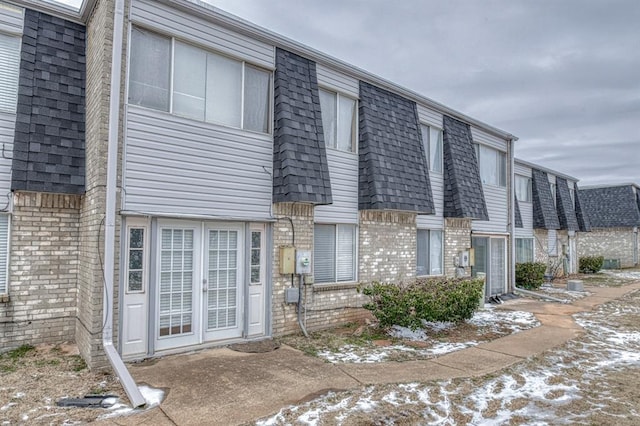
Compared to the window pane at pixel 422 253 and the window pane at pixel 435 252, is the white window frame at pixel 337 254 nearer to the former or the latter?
the window pane at pixel 422 253

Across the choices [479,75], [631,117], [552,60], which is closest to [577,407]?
[552,60]

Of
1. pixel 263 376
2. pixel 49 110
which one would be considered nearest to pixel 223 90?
pixel 49 110

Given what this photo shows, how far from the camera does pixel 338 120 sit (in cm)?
916

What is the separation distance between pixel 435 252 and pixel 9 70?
10.5 metres

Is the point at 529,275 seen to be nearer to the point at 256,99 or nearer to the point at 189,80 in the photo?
the point at 256,99

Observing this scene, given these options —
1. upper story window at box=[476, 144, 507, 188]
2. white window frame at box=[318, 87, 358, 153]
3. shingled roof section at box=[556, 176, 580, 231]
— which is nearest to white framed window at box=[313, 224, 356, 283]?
white window frame at box=[318, 87, 358, 153]

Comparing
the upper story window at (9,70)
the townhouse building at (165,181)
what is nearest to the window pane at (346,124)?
the townhouse building at (165,181)

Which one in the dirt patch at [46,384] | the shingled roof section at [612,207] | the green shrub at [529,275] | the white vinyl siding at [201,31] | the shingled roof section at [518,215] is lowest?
the dirt patch at [46,384]

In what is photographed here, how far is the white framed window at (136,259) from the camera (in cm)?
606

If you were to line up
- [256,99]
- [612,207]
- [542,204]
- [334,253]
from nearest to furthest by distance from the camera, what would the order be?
1. [256,99]
2. [334,253]
3. [542,204]
4. [612,207]

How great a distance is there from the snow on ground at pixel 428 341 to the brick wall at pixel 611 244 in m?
24.2

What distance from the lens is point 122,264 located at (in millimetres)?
5961

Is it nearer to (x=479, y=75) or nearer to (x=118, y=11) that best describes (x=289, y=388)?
(x=118, y=11)

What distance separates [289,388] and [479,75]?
17.9 meters
